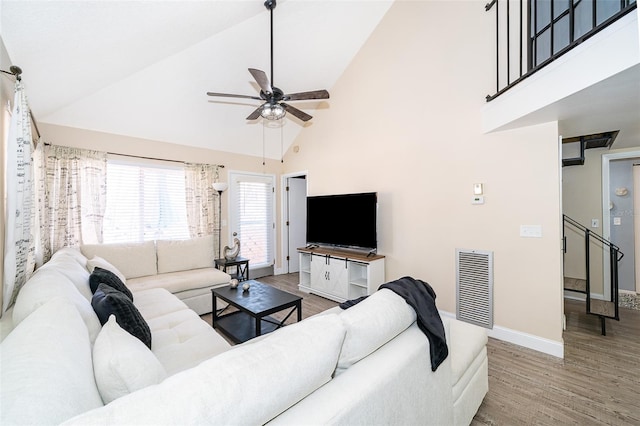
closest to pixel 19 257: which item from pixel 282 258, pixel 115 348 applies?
pixel 115 348

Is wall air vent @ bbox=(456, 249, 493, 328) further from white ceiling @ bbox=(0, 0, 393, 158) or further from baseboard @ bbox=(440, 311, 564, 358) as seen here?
white ceiling @ bbox=(0, 0, 393, 158)

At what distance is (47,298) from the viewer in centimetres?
133

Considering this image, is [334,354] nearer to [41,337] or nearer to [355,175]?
[41,337]

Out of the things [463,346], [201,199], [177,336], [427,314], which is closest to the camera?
[427,314]

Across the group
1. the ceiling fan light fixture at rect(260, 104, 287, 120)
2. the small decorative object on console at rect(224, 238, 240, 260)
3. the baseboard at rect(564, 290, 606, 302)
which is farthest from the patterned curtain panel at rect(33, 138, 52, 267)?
the baseboard at rect(564, 290, 606, 302)

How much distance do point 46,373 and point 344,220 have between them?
3647mm

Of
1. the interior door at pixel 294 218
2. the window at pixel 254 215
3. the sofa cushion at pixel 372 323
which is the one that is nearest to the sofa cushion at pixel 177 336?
the sofa cushion at pixel 372 323

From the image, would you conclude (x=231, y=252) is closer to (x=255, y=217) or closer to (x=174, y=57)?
(x=255, y=217)

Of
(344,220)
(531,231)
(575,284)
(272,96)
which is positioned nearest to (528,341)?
(531,231)

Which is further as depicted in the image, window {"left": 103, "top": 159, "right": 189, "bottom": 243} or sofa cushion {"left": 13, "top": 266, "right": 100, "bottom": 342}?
window {"left": 103, "top": 159, "right": 189, "bottom": 243}

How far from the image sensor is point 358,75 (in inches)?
165

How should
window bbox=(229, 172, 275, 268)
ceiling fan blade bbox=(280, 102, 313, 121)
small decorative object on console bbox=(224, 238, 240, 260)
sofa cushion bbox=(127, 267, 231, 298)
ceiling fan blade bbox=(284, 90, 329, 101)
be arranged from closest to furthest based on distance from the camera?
ceiling fan blade bbox=(284, 90, 329, 101), ceiling fan blade bbox=(280, 102, 313, 121), sofa cushion bbox=(127, 267, 231, 298), small decorative object on console bbox=(224, 238, 240, 260), window bbox=(229, 172, 275, 268)

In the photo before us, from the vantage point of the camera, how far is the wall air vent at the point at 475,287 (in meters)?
2.87

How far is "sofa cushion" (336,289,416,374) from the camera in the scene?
3.65 feet
